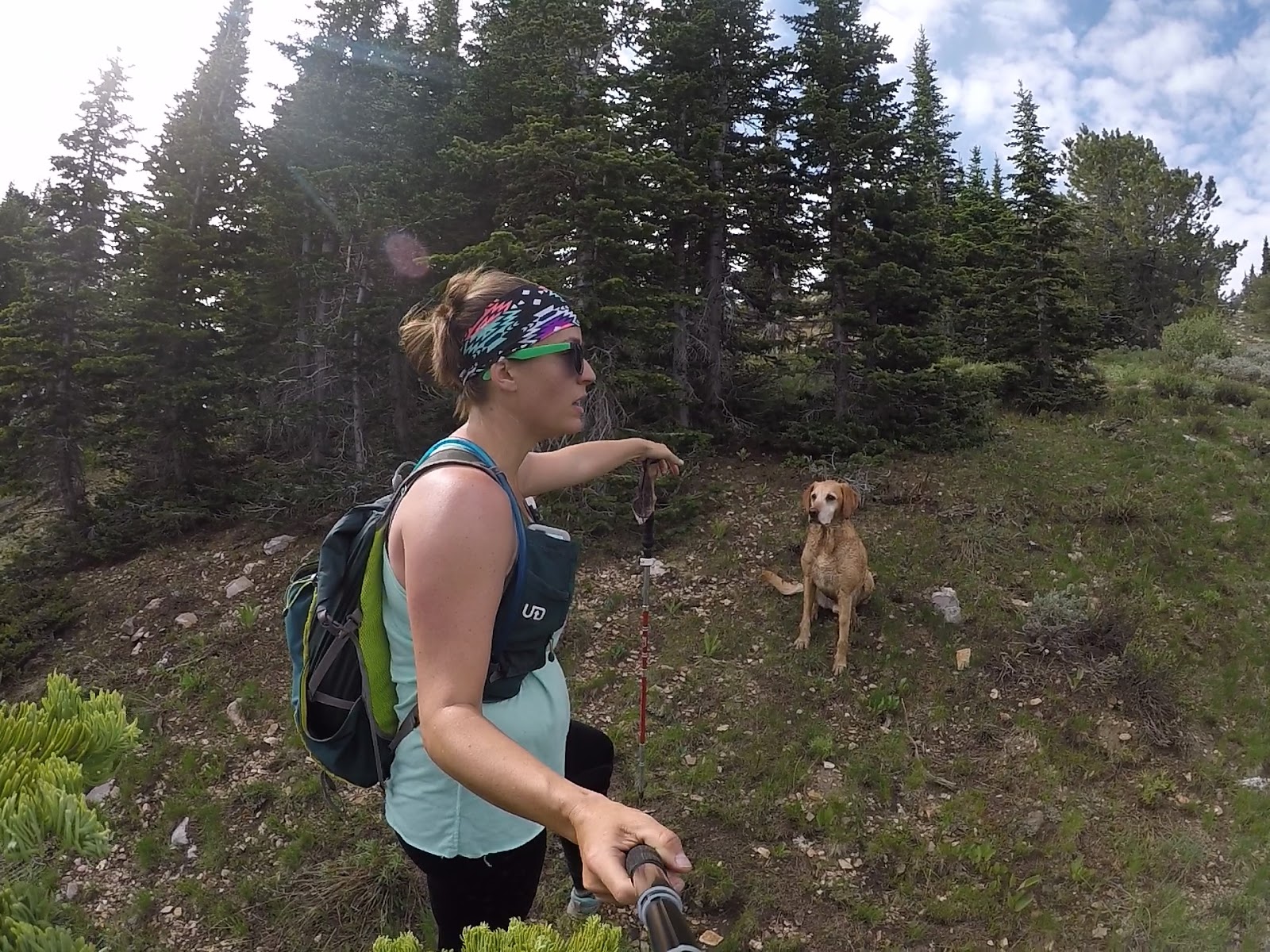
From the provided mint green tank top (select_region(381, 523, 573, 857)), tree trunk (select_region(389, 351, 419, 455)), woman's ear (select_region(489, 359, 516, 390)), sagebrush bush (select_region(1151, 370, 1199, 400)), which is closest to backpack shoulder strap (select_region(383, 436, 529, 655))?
mint green tank top (select_region(381, 523, 573, 857))

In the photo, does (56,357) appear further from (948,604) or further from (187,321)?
(948,604)

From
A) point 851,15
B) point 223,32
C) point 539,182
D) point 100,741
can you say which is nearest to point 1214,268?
point 851,15

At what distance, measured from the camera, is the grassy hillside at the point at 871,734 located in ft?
14.9

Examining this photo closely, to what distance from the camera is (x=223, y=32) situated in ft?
52.5

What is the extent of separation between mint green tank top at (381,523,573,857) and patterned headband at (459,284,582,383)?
1.66 ft

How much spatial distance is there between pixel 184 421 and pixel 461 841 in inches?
511

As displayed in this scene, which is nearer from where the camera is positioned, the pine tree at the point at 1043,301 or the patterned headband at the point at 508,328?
the patterned headband at the point at 508,328

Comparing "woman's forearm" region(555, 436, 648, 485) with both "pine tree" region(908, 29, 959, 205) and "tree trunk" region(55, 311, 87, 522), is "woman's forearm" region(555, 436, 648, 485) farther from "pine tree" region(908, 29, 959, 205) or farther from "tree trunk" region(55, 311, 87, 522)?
"pine tree" region(908, 29, 959, 205)

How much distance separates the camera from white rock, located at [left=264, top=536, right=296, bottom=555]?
32.7ft

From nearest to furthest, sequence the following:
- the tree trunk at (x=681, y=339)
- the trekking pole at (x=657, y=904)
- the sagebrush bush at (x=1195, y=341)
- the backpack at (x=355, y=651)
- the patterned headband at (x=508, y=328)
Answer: the trekking pole at (x=657, y=904), the backpack at (x=355, y=651), the patterned headband at (x=508, y=328), the tree trunk at (x=681, y=339), the sagebrush bush at (x=1195, y=341)

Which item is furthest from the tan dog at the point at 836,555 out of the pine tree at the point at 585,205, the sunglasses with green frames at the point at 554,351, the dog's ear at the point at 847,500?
the sunglasses with green frames at the point at 554,351

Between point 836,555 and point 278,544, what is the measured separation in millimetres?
8146

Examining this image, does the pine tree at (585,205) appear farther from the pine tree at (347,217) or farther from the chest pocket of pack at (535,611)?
the chest pocket of pack at (535,611)

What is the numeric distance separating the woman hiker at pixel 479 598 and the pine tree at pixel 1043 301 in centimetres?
1486
